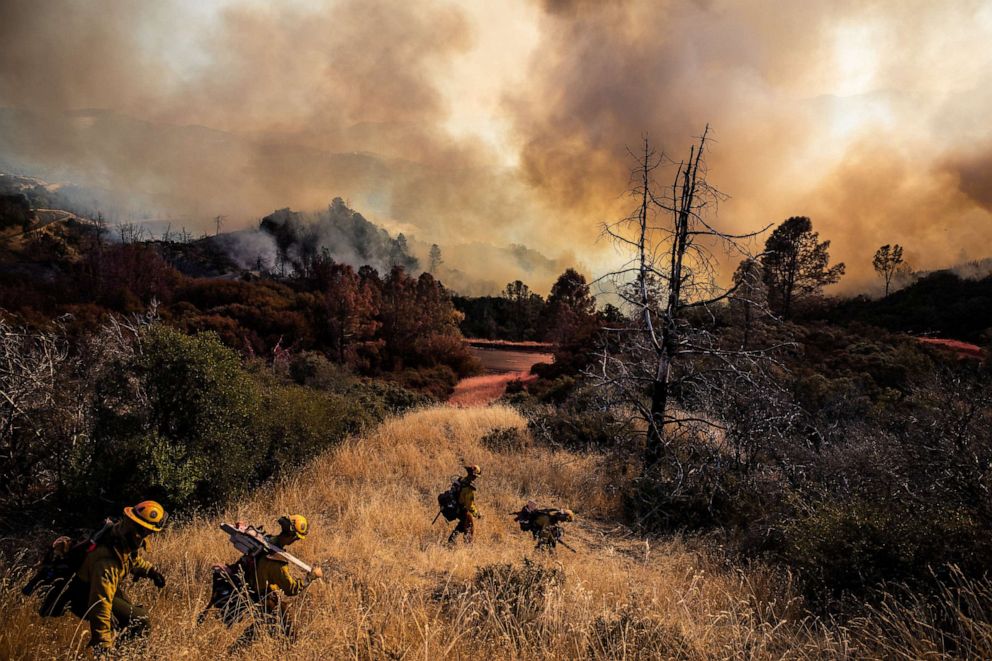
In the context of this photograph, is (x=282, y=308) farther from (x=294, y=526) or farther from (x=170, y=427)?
(x=294, y=526)

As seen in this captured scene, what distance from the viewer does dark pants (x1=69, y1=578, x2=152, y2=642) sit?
3073 mm

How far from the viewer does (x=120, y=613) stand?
129 inches

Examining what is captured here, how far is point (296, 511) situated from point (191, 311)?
21.1 metres

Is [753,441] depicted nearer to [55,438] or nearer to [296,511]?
[296,511]

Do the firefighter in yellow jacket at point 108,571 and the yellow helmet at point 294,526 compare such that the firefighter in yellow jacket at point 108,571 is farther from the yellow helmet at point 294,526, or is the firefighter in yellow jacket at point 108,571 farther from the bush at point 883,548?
the bush at point 883,548

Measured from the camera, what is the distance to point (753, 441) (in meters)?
8.19

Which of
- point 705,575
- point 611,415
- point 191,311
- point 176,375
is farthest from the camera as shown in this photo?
point 191,311

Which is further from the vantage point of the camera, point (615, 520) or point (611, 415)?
point (611, 415)

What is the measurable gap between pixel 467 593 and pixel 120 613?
2574mm

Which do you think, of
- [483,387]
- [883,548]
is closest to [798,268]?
[483,387]

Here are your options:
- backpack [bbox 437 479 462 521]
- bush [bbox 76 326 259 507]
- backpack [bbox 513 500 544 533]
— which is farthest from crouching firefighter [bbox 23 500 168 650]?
bush [bbox 76 326 259 507]

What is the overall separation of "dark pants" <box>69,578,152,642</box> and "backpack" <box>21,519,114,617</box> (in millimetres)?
46

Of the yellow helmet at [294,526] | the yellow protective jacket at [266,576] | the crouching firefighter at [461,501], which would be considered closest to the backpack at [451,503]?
the crouching firefighter at [461,501]

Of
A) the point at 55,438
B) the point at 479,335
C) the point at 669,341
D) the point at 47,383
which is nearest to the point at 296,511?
the point at 55,438
